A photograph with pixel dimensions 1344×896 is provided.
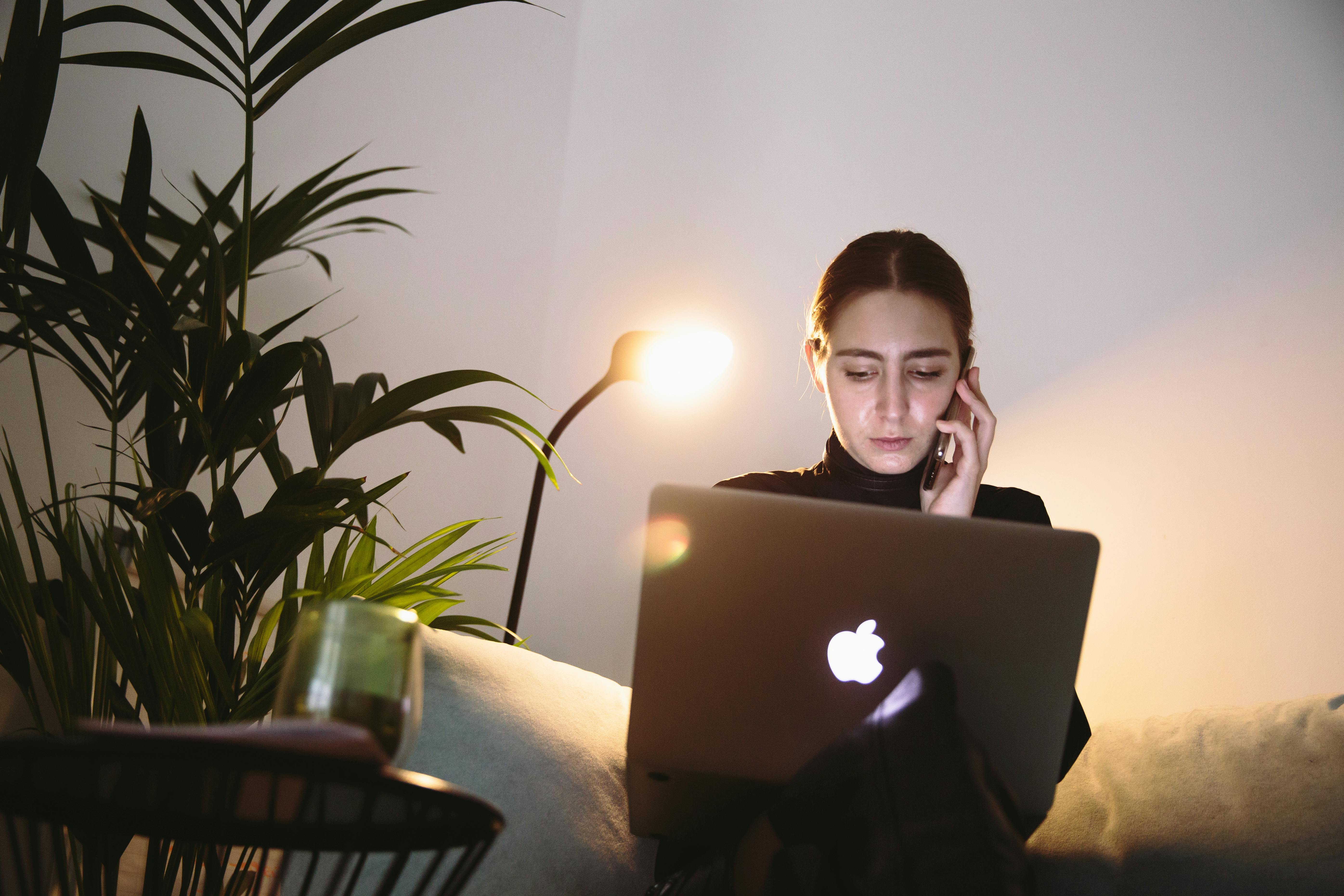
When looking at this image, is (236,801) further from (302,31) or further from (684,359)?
(684,359)

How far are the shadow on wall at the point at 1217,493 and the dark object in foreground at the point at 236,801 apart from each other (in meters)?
1.53

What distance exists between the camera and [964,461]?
1508 mm

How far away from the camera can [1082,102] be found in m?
2.00

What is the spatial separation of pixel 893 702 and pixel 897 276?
3.82ft

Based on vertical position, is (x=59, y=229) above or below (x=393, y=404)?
above

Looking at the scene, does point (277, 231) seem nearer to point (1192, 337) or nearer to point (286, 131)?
point (286, 131)

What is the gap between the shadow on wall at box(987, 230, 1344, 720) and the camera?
162cm

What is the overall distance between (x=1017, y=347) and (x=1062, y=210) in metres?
0.32

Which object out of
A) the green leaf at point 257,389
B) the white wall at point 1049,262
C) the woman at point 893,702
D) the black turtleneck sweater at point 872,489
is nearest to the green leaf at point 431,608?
the green leaf at point 257,389

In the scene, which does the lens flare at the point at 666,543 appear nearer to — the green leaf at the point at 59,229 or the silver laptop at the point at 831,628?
the silver laptop at the point at 831,628

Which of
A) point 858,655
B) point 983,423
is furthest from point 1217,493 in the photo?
point 858,655

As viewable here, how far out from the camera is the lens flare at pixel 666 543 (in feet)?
2.63

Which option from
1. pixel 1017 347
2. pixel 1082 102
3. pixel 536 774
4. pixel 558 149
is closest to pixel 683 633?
pixel 536 774

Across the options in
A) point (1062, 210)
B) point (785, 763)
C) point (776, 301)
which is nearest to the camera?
point (785, 763)
